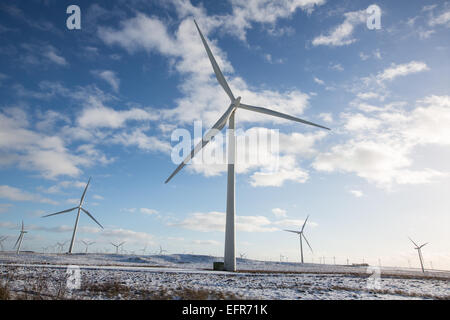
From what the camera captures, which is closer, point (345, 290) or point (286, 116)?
point (345, 290)

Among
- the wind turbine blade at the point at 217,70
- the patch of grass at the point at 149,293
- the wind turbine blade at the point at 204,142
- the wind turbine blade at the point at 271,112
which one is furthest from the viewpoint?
the wind turbine blade at the point at 217,70

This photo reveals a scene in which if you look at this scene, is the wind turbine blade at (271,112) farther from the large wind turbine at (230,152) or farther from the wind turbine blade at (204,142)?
the wind turbine blade at (204,142)

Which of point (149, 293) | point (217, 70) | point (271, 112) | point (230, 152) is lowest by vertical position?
point (149, 293)

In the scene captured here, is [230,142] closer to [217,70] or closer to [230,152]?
[230,152]

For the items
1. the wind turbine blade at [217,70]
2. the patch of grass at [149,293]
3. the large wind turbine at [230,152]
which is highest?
the wind turbine blade at [217,70]

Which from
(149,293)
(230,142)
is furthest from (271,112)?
(149,293)

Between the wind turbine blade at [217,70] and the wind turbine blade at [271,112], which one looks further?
the wind turbine blade at [217,70]

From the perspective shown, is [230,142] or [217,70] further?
[217,70]

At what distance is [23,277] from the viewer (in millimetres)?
17656

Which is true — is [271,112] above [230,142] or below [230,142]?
above

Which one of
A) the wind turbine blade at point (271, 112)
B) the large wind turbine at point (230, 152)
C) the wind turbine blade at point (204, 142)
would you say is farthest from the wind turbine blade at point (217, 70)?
the wind turbine blade at point (204, 142)
